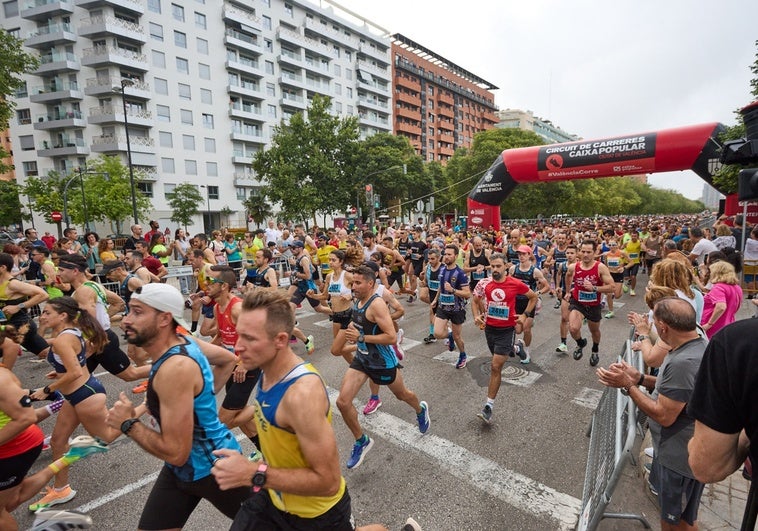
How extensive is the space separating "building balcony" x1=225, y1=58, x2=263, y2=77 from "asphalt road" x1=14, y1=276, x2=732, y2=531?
48.5 metres

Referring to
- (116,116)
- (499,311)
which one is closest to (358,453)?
(499,311)

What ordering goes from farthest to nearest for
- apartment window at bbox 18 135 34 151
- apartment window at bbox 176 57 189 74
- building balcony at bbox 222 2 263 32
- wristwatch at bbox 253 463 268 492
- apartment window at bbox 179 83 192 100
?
1. building balcony at bbox 222 2 263 32
2. apartment window at bbox 179 83 192 100
3. apartment window at bbox 176 57 189 74
4. apartment window at bbox 18 135 34 151
5. wristwatch at bbox 253 463 268 492

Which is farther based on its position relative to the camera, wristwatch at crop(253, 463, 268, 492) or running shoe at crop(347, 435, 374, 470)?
running shoe at crop(347, 435, 374, 470)

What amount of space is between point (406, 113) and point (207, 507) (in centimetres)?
7422

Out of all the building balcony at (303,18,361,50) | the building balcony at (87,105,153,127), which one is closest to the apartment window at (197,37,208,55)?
the building balcony at (87,105,153,127)

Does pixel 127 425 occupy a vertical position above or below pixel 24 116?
below

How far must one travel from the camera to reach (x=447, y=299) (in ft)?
23.3

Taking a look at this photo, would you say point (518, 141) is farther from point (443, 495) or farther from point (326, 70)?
point (443, 495)

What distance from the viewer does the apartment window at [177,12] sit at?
42.3 meters

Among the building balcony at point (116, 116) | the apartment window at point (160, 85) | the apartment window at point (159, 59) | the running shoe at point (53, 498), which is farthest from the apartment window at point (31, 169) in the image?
the running shoe at point (53, 498)

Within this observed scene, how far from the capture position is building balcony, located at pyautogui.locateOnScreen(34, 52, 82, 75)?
3834 centimetres

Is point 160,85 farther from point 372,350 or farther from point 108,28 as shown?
point 372,350

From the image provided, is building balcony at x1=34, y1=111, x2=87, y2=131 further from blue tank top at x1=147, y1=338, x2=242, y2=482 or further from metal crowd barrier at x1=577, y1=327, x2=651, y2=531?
metal crowd barrier at x1=577, y1=327, x2=651, y2=531

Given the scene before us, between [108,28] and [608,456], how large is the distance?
163 feet
